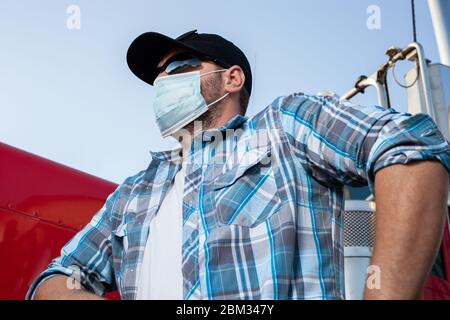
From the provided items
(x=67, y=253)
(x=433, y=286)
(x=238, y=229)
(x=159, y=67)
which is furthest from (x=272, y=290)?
(x=433, y=286)

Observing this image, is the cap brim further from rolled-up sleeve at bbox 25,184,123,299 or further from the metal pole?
the metal pole

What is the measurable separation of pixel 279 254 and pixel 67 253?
891 millimetres

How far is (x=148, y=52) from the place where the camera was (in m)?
2.79

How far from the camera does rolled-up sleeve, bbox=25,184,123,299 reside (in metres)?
2.16

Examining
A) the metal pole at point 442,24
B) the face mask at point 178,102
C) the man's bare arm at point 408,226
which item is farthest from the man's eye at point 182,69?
the metal pole at point 442,24

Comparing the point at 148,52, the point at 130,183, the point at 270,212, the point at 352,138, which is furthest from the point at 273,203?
the point at 148,52

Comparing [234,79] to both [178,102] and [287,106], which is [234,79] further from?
[287,106]

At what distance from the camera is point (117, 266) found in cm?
221

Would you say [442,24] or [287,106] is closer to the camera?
[287,106]

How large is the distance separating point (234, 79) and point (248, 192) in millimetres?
883

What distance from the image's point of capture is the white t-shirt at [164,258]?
6.33 feet

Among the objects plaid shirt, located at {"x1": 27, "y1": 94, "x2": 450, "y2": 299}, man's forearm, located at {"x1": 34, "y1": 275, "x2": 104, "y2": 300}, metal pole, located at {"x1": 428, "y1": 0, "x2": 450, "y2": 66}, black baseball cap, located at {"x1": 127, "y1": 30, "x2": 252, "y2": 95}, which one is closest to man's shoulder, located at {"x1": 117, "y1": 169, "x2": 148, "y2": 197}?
plaid shirt, located at {"x1": 27, "y1": 94, "x2": 450, "y2": 299}

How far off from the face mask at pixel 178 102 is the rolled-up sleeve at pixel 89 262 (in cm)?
50

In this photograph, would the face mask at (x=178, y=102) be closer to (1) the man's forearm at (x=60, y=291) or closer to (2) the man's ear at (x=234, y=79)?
(2) the man's ear at (x=234, y=79)
